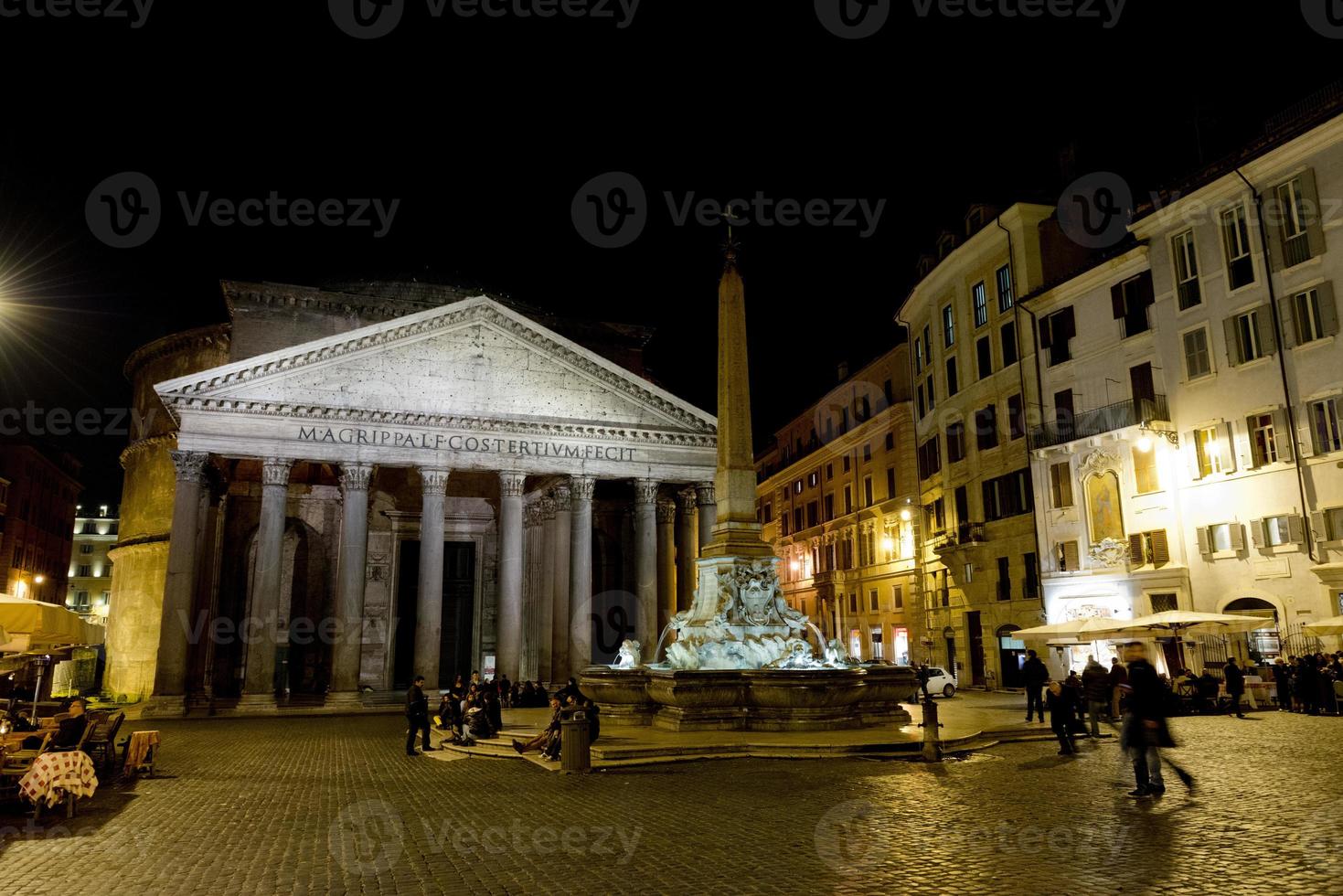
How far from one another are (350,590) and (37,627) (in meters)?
15.9

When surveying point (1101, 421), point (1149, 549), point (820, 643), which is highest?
point (1101, 421)

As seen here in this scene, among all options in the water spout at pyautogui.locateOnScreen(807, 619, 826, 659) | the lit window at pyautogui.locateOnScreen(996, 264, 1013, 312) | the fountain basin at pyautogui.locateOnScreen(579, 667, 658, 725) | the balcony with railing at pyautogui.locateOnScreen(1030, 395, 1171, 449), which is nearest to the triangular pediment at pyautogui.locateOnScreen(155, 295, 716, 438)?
the lit window at pyautogui.locateOnScreen(996, 264, 1013, 312)

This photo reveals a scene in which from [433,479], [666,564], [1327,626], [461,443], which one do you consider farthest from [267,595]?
[1327,626]

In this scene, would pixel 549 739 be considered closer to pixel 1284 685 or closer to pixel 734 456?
pixel 734 456

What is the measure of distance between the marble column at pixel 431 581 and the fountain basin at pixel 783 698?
14582 mm

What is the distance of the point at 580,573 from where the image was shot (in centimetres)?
3075

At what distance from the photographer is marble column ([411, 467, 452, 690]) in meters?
28.5

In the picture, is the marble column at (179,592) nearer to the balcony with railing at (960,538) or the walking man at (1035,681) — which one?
the walking man at (1035,681)

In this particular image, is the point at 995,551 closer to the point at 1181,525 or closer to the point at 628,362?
the point at 1181,525

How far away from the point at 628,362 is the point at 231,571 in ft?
64.2

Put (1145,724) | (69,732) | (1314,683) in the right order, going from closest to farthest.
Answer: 1. (1145,724)
2. (69,732)
3. (1314,683)

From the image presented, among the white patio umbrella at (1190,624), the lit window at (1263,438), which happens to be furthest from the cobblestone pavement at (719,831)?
the lit window at (1263,438)

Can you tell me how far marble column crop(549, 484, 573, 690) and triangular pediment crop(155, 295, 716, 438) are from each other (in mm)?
3556

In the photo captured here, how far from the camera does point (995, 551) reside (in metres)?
32.0
